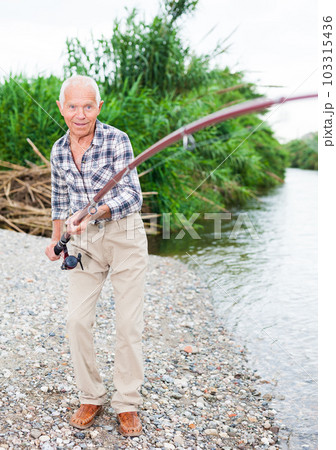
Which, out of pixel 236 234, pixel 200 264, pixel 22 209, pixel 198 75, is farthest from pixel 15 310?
→ pixel 198 75

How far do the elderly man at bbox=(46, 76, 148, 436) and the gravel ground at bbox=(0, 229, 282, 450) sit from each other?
181mm

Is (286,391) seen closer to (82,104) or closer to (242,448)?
(242,448)

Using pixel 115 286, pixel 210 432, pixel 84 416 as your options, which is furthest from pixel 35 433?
pixel 210 432

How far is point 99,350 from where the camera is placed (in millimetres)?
3191

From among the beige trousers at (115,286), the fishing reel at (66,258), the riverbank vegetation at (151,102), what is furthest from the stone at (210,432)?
the riverbank vegetation at (151,102)

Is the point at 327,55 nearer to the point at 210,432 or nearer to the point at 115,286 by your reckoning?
the point at 115,286

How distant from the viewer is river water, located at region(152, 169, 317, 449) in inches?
121

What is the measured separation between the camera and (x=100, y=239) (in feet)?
6.97

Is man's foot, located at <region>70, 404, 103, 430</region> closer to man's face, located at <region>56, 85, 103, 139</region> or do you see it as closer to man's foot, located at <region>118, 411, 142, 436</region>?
man's foot, located at <region>118, 411, 142, 436</region>

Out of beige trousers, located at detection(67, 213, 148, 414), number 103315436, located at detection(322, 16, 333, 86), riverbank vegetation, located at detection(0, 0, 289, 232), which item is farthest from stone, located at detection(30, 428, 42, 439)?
riverbank vegetation, located at detection(0, 0, 289, 232)

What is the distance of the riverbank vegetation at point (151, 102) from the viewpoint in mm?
6930

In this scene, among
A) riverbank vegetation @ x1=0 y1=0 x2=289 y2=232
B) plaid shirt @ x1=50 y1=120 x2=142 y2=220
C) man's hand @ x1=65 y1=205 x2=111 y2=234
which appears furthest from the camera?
riverbank vegetation @ x1=0 y1=0 x2=289 y2=232

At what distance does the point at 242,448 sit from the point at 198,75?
23.7 ft

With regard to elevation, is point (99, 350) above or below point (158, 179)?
below
